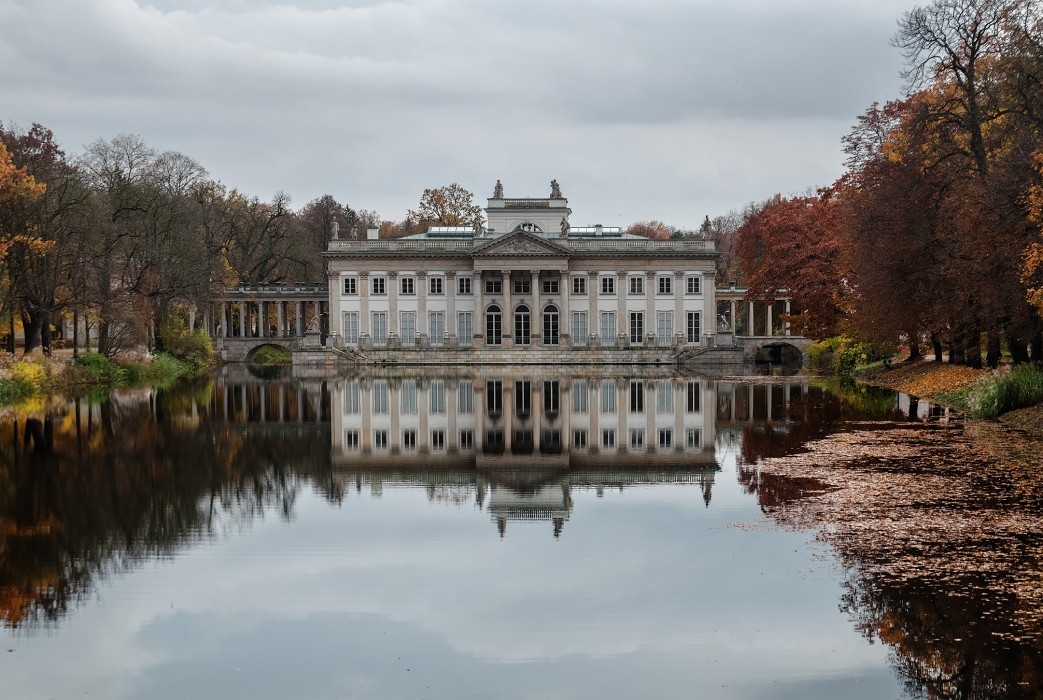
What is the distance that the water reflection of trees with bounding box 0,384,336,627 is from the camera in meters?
11.2

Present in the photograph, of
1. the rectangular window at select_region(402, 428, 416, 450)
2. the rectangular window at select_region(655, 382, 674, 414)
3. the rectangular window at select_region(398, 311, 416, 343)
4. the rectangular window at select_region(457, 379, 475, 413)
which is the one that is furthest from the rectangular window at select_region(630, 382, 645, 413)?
the rectangular window at select_region(398, 311, 416, 343)

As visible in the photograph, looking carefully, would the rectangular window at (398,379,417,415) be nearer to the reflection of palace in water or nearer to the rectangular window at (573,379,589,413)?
the reflection of palace in water

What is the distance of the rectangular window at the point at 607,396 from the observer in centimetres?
3198

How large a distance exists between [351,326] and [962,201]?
5084cm

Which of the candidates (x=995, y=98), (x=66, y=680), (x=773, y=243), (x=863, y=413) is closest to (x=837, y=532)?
(x=66, y=680)

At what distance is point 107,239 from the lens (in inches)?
1841

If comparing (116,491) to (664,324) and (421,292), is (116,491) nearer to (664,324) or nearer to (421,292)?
(421,292)

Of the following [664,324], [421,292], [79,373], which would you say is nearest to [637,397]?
[79,373]

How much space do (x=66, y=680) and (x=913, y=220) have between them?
2980cm

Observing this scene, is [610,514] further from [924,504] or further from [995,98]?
[995,98]

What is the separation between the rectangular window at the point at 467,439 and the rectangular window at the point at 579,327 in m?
48.6

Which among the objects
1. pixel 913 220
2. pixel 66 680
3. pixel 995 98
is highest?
pixel 995 98

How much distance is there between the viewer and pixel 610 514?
14367 mm

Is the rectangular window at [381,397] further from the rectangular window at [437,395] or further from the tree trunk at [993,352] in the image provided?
the tree trunk at [993,352]
